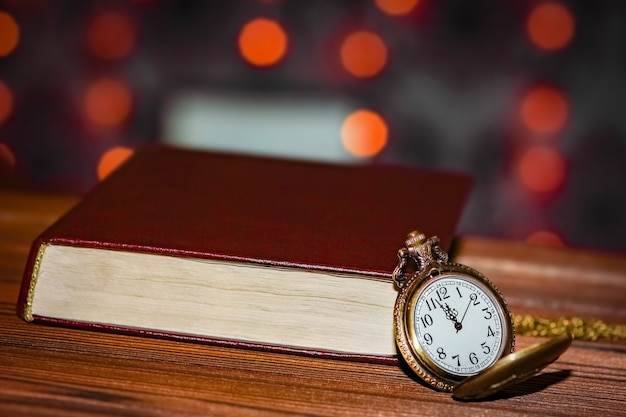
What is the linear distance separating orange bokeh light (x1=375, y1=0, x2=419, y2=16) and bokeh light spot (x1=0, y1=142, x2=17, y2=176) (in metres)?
0.93

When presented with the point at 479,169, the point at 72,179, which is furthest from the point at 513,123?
the point at 72,179

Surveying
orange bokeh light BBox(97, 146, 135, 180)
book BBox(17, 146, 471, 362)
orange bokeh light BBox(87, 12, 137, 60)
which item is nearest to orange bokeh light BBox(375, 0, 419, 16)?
orange bokeh light BBox(87, 12, 137, 60)

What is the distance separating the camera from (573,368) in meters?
0.86

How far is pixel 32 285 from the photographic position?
0.85m

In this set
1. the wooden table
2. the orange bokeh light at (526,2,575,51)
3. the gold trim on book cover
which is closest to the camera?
the wooden table

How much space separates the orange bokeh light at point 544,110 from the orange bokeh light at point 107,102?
90 centimetres

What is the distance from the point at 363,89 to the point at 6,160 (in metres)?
0.86

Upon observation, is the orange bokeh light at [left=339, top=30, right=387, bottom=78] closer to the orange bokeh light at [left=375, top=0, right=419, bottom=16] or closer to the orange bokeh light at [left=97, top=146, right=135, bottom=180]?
the orange bokeh light at [left=375, top=0, right=419, bottom=16]

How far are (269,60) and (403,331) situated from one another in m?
1.29

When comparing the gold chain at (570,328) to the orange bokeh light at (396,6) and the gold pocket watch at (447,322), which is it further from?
the orange bokeh light at (396,6)

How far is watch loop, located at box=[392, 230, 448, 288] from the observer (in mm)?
798

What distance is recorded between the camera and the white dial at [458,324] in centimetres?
77

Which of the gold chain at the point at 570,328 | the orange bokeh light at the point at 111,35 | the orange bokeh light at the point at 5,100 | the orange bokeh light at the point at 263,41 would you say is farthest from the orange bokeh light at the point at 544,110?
the orange bokeh light at the point at 5,100

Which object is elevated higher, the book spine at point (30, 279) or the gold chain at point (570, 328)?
the book spine at point (30, 279)
